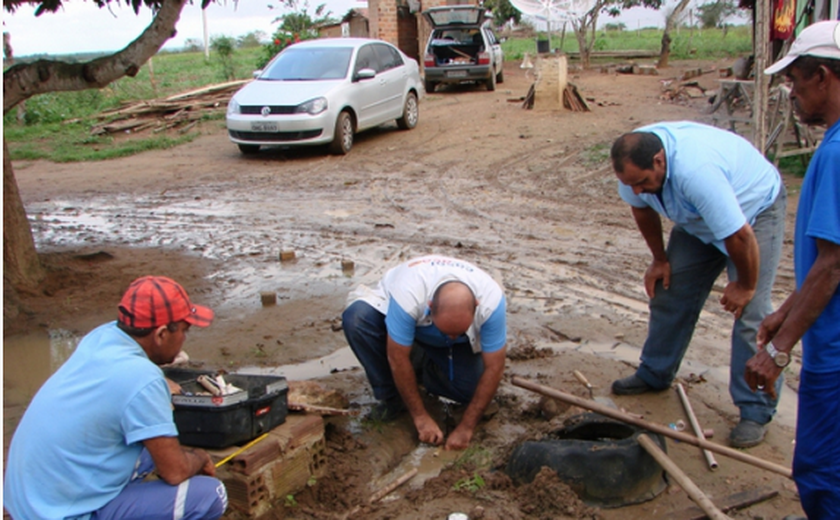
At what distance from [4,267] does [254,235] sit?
2.62 metres

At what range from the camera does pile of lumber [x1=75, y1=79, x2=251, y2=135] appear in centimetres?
1588

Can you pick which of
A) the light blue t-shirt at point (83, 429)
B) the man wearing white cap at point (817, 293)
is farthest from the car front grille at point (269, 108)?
the man wearing white cap at point (817, 293)

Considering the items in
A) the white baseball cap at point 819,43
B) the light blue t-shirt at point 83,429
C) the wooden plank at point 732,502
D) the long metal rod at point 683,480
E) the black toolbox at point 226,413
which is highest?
the white baseball cap at point 819,43

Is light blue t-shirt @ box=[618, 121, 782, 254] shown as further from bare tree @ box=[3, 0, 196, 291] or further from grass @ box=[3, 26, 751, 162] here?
grass @ box=[3, 26, 751, 162]

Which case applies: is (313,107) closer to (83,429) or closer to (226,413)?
(226,413)

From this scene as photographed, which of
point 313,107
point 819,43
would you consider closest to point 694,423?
point 819,43

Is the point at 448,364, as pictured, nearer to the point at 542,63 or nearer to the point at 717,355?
the point at 717,355

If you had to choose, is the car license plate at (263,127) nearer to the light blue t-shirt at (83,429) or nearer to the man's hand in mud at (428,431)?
the man's hand in mud at (428,431)

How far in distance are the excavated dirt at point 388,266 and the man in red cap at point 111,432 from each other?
822 millimetres

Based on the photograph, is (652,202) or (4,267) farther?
(4,267)

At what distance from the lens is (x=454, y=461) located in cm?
393

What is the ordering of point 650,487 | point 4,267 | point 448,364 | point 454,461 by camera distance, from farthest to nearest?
point 4,267 → point 448,364 → point 454,461 → point 650,487

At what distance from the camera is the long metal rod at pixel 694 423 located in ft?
12.3

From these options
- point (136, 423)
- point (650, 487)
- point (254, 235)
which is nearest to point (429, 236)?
point (254, 235)
